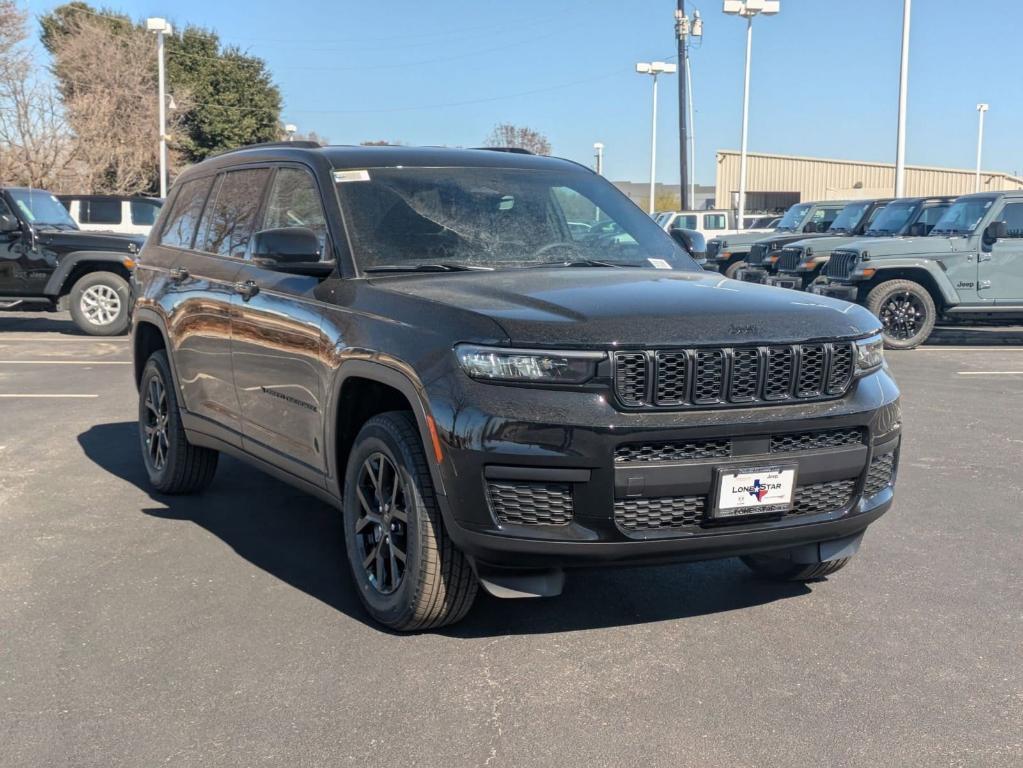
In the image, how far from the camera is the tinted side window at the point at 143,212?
20984 mm

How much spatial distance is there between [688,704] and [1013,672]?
3.92 ft

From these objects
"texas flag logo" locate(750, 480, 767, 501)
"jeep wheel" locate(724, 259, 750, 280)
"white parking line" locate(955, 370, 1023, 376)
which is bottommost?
"white parking line" locate(955, 370, 1023, 376)

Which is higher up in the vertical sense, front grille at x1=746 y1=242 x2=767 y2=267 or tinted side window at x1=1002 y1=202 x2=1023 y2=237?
tinted side window at x1=1002 y1=202 x2=1023 y2=237

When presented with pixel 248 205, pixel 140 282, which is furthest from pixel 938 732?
pixel 140 282

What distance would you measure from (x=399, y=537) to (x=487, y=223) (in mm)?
1591

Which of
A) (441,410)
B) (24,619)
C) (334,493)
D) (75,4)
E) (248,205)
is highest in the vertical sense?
(75,4)

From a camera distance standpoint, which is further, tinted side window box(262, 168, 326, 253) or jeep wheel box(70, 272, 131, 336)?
jeep wheel box(70, 272, 131, 336)

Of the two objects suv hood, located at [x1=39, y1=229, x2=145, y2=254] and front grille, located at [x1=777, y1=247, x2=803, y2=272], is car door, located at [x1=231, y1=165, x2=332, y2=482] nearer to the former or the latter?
suv hood, located at [x1=39, y1=229, x2=145, y2=254]

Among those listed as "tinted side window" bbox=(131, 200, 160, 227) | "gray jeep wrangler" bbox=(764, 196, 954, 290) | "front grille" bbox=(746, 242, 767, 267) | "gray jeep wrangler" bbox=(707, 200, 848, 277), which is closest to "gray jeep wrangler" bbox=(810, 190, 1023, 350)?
"gray jeep wrangler" bbox=(764, 196, 954, 290)

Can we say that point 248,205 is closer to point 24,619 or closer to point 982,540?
point 24,619

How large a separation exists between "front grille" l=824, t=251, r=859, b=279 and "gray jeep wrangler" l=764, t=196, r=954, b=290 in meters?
0.77

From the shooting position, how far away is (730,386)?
153 inches

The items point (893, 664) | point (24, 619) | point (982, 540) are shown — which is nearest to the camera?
point (893, 664)

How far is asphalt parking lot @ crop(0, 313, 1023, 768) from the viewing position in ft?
11.4
